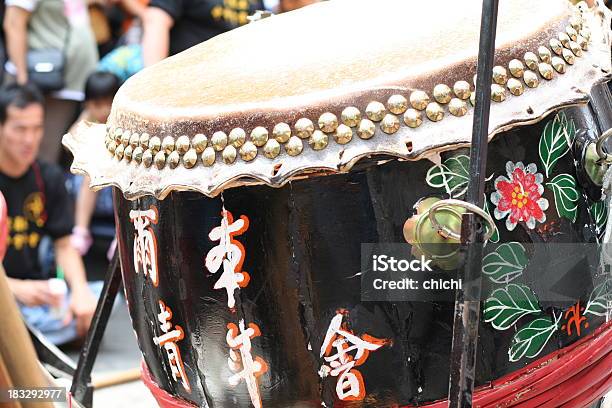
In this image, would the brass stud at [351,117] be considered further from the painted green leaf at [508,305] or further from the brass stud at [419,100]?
the painted green leaf at [508,305]

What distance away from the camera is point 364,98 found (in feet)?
4.41

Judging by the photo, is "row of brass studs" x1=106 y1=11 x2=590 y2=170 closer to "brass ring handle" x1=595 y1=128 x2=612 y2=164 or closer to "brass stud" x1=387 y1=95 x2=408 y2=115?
"brass stud" x1=387 y1=95 x2=408 y2=115

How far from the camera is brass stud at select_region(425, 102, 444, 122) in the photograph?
1.32m

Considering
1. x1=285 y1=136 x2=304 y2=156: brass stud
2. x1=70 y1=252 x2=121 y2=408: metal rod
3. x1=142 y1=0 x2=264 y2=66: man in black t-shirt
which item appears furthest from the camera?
x1=142 y1=0 x2=264 y2=66: man in black t-shirt

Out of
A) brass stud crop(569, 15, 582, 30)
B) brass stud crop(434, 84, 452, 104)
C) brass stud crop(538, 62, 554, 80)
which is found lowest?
brass stud crop(434, 84, 452, 104)

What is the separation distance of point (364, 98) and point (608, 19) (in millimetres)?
530

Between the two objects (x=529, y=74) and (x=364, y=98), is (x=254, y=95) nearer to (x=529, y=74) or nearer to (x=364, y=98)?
(x=364, y=98)

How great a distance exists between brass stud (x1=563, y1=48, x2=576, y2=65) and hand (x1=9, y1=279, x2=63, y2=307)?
2.29 meters

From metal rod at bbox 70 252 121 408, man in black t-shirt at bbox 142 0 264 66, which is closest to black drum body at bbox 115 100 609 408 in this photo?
metal rod at bbox 70 252 121 408

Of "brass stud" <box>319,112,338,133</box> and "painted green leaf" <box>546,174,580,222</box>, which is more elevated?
"brass stud" <box>319,112,338,133</box>

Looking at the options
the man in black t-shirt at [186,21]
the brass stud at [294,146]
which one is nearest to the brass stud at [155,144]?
the brass stud at [294,146]

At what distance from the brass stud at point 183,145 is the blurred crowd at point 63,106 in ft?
5.91

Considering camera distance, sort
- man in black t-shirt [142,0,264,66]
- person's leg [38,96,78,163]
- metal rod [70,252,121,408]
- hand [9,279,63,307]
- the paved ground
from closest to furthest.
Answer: metal rod [70,252,121,408] → the paved ground → hand [9,279,63,307] → man in black t-shirt [142,0,264,66] → person's leg [38,96,78,163]

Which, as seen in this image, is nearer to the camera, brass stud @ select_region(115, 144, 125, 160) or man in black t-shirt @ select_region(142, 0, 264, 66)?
brass stud @ select_region(115, 144, 125, 160)
